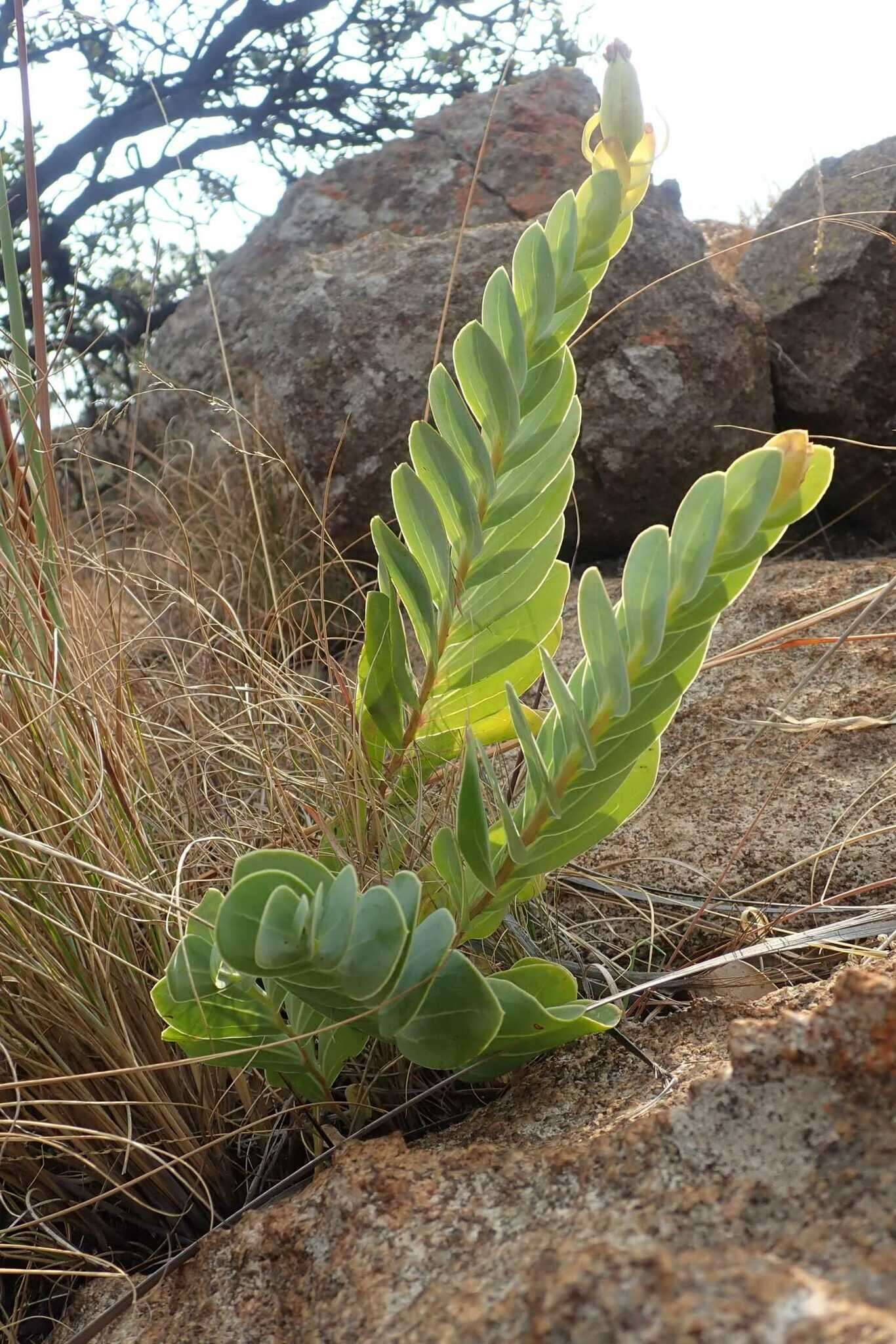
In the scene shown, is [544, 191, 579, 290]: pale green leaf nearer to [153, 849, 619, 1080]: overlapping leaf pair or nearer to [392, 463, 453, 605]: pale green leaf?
[392, 463, 453, 605]: pale green leaf

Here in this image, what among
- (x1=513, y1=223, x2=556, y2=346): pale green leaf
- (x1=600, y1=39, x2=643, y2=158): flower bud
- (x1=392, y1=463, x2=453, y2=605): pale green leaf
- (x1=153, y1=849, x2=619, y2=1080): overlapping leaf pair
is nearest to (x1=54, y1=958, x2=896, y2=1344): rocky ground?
(x1=153, y1=849, x2=619, y2=1080): overlapping leaf pair

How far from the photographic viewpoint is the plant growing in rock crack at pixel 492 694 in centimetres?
70

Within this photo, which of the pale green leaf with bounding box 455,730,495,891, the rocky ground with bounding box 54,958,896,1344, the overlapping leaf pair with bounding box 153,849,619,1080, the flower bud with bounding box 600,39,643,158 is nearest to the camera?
the rocky ground with bounding box 54,958,896,1344

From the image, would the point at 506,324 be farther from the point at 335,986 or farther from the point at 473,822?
the point at 335,986

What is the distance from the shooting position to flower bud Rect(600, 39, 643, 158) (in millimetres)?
877

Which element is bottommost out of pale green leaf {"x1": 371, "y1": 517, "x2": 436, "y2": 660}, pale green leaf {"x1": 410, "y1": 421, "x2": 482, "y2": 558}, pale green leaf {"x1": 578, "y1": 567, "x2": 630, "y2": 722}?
pale green leaf {"x1": 578, "y1": 567, "x2": 630, "y2": 722}

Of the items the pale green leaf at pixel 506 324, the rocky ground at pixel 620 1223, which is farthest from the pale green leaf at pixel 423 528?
the rocky ground at pixel 620 1223

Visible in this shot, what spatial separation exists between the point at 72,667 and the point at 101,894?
0.80 feet

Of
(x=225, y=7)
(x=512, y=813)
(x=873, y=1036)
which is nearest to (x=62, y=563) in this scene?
(x=512, y=813)

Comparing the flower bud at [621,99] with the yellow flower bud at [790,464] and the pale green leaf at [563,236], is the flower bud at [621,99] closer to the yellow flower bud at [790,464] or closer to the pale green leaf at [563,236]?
the pale green leaf at [563,236]

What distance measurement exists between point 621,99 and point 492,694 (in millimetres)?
504

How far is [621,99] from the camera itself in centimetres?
88

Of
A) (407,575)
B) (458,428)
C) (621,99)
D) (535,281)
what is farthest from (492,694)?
(621,99)

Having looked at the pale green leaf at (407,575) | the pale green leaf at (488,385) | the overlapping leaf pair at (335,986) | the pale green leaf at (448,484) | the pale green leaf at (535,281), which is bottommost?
the overlapping leaf pair at (335,986)
